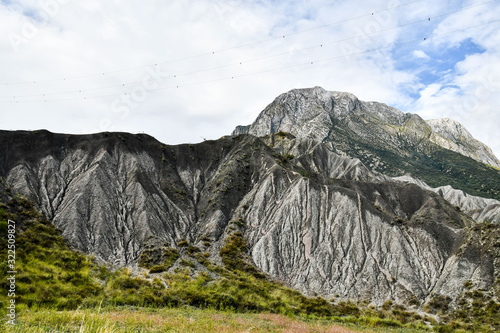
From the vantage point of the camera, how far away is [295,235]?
53844 mm

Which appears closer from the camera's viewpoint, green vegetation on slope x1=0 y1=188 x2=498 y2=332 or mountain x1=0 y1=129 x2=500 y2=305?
green vegetation on slope x1=0 y1=188 x2=498 y2=332

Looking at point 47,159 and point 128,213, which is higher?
point 47,159

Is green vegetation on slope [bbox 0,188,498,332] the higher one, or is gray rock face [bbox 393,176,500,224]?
gray rock face [bbox 393,176,500,224]

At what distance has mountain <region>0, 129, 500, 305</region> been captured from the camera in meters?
45.7

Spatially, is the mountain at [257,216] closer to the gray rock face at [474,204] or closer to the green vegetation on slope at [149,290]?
the green vegetation on slope at [149,290]

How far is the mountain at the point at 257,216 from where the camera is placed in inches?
1799

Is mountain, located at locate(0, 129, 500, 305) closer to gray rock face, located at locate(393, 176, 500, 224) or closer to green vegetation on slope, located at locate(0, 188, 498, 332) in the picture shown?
green vegetation on slope, located at locate(0, 188, 498, 332)

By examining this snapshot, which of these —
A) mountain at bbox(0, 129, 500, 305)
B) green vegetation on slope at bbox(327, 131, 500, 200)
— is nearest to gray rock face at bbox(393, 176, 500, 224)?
green vegetation on slope at bbox(327, 131, 500, 200)

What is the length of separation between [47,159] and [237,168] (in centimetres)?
3731

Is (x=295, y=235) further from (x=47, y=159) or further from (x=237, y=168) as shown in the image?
(x=47, y=159)

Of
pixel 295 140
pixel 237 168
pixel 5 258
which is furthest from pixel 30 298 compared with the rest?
pixel 295 140

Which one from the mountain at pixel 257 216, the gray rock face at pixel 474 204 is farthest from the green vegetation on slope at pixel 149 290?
the gray rock face at pixel 474 204

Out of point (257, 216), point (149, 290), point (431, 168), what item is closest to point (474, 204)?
point (431, 168)

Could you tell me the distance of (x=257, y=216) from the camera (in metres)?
59.0
